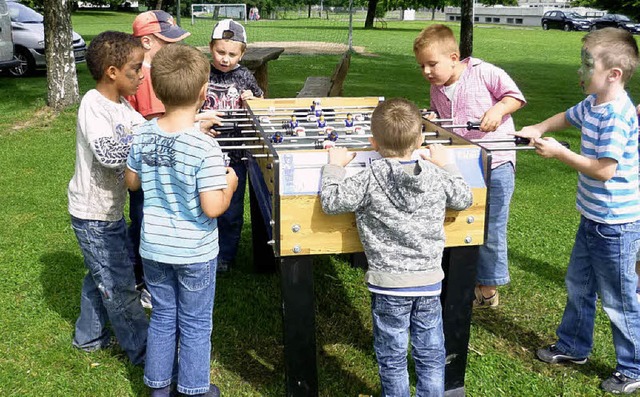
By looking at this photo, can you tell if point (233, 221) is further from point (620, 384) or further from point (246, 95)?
point (620, 384)

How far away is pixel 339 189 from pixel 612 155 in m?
1.30

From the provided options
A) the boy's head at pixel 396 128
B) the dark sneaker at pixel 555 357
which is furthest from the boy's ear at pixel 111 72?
the dark sneaker at pixel 555 357

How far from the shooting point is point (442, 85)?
3.88m

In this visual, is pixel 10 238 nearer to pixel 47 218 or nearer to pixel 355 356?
pixel 47 218

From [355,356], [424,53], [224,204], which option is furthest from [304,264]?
[424,53]

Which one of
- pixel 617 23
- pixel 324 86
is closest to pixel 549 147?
pixel 324 86

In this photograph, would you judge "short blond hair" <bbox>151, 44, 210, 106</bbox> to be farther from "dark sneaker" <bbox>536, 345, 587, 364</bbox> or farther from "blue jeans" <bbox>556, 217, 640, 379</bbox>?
"dark sneaker" <bbox>536, 345, 587, 364</bbox>

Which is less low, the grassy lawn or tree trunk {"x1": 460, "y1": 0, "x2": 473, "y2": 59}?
tree trunk {"x1": 460, "y1": 0, "x2": 473, "y2": 59}

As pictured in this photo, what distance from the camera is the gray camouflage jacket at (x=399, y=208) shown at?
2570 mm

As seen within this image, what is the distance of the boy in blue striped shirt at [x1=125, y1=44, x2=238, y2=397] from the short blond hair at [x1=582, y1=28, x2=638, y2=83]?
5.85 feet

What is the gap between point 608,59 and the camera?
2961mm

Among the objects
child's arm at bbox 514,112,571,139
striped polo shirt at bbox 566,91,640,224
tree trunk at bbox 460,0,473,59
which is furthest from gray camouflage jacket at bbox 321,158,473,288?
tree trunk at bbox 460,0,473,59

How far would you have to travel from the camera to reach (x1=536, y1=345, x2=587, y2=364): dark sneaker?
11.8 ft

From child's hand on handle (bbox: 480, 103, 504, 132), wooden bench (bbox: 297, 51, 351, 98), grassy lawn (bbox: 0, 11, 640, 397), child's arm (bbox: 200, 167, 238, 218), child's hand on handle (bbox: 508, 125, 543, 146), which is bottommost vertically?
grassy lawn (bbox: 0, 11, 640, 397)
